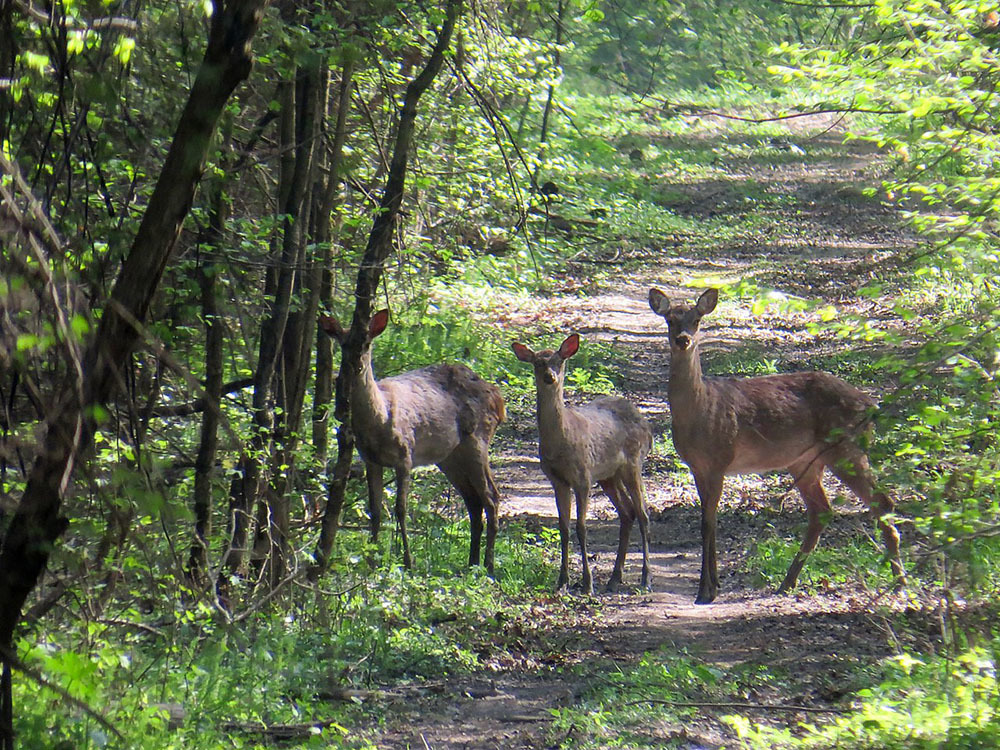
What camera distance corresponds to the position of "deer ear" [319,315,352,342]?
9.48 m

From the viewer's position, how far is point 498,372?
1625 centimetres

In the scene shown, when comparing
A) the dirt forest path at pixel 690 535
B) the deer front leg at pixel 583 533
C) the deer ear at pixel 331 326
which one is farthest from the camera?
the deer front leg at pixel 583 533

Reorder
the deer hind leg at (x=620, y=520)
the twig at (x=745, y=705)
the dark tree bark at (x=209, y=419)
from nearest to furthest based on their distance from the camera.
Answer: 1. the twig at (x=745, y=705)
2. the dark tree bark at (x=209, y=419)
3. the deer hind leg at (x=620, y=520)

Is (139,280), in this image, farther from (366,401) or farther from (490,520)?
(490,520)

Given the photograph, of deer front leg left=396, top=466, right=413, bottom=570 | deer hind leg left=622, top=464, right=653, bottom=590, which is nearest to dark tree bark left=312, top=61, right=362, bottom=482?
deer front leg left=396, top=466, right=413, bottom=570

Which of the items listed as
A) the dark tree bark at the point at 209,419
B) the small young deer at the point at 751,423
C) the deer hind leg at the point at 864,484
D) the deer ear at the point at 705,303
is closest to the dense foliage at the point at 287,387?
the dark tree bark at the point at 209,419

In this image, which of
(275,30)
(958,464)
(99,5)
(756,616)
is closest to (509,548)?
(756,616)

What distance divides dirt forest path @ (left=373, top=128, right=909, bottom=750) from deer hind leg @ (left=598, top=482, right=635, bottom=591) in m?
0.22

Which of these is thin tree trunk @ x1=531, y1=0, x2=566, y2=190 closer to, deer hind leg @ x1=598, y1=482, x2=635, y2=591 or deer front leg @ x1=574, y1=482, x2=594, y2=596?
deer front leg @ x1=574, y1=482, x2=594, y2=596

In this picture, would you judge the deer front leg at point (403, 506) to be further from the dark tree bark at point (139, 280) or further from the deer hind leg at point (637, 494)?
the dark tree bark at point (139, 280)

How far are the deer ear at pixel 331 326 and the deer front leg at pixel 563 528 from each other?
2.40 m

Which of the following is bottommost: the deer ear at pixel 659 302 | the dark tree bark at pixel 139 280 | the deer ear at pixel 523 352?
the deer ear at pixel 523 352

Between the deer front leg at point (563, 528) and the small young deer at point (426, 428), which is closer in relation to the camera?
the deer front leg at point (563, 528)

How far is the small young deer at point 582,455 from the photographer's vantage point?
10.6 meters
